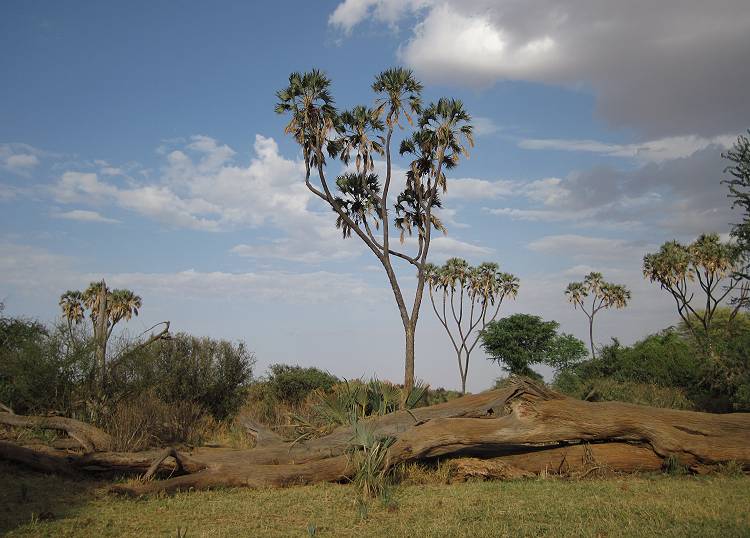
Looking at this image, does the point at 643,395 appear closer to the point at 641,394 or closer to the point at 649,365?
the point at 641,394

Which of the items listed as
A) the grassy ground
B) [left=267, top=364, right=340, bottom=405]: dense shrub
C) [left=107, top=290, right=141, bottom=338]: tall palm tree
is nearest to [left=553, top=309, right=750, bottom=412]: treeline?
the grassy ground

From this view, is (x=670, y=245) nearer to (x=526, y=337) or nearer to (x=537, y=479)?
(x=526, y=337)

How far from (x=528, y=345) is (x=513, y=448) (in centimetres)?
3904

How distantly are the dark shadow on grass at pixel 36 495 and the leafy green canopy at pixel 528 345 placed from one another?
136 ft

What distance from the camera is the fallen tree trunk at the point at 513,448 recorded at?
11984 mm

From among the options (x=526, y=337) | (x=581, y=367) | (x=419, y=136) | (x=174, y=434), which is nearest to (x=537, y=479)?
(x=174, y=434)

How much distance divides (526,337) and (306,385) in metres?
28.7

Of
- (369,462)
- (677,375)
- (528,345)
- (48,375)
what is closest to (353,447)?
(369,462)

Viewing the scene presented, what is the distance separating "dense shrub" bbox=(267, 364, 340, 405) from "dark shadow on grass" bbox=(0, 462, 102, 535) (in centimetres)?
1319

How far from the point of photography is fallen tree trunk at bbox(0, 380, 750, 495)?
12.0 m

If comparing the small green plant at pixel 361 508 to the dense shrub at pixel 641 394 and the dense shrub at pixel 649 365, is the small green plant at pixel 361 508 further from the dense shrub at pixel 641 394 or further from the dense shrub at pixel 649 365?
the dense shrub at pixel 649 365

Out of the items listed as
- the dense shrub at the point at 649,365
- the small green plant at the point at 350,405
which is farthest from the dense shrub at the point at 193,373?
the dense shrub at the point at 649,365

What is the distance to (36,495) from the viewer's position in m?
10.5

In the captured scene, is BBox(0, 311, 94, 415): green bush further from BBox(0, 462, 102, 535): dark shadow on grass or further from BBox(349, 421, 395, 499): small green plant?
BBox(349, 421, 395, 499): small green plant
